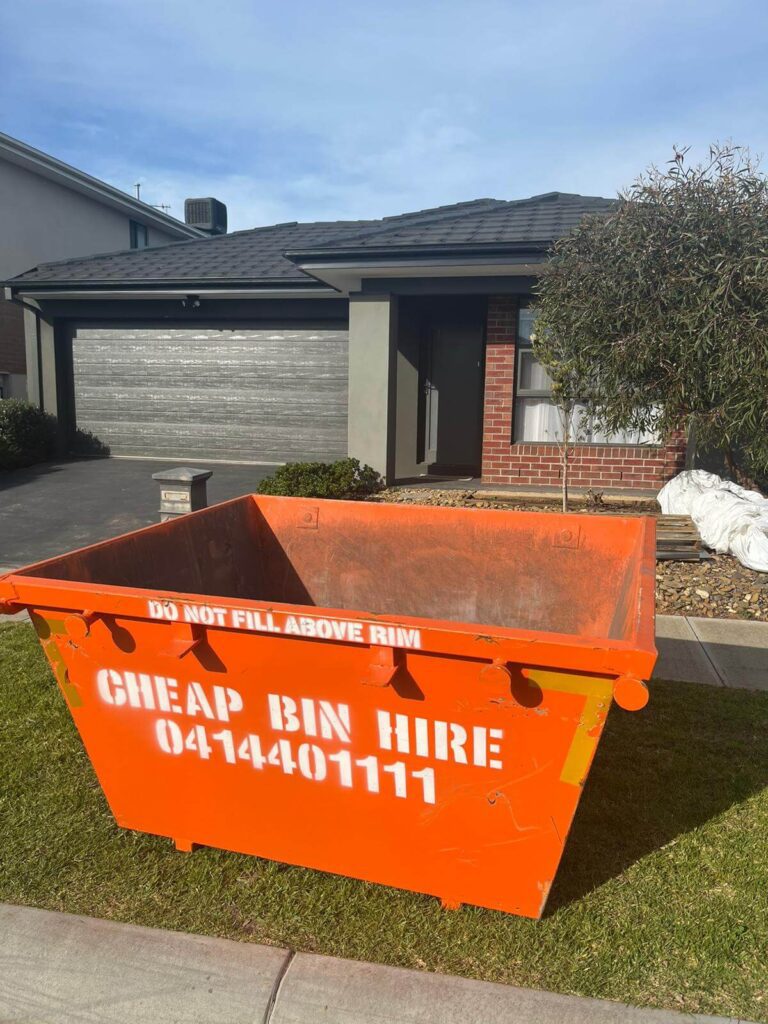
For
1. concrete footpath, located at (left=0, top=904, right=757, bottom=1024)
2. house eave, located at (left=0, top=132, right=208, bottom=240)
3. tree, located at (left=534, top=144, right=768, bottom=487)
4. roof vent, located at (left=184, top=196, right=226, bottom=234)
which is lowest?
concrete footpath, located at (left=0, top=904, right=757, bottom=1024)

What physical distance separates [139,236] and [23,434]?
40.5 feet

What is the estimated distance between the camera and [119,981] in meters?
2.45

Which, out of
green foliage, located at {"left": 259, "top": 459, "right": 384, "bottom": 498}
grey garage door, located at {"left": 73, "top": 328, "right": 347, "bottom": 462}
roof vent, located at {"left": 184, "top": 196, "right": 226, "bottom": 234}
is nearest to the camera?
green foliage, located at {"left": 259, "top": 459, "right": 384, "bottom": 498}

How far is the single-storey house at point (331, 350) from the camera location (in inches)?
424

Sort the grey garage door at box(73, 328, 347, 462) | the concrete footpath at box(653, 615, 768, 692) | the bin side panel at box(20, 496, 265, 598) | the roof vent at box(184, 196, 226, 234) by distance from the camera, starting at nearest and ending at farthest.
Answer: the bin side panel at box(20, 496, 265, 598), the concrete footpath at box(653, 615, 768, 692), the grey garage door at box(73, 328, 347, 462), the roof vent at box(184, 196, 226, 234)

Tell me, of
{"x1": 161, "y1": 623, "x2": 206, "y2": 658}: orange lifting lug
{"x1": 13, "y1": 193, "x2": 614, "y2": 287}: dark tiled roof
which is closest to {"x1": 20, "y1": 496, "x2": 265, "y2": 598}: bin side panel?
{"x1": 161, "y1": 623, "x2": 206, "y2": 658}: orange lifting lug

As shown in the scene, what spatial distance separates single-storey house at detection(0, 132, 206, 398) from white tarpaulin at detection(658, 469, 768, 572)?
50.8 feet

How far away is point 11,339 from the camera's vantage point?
57.3 ft

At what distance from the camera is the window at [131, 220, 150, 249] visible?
22688mm

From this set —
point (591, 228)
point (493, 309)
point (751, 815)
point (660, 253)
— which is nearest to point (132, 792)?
point (751, 815)

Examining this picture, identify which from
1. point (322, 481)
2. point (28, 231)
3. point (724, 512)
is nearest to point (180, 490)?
point (322, 481)

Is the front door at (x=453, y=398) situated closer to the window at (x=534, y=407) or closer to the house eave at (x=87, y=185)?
the window at (x=534, y=407)

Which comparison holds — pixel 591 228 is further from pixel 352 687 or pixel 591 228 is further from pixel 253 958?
pixel 253 958

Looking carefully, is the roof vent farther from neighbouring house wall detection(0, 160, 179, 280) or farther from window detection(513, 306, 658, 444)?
window detection(513, 306, 658, 444)
